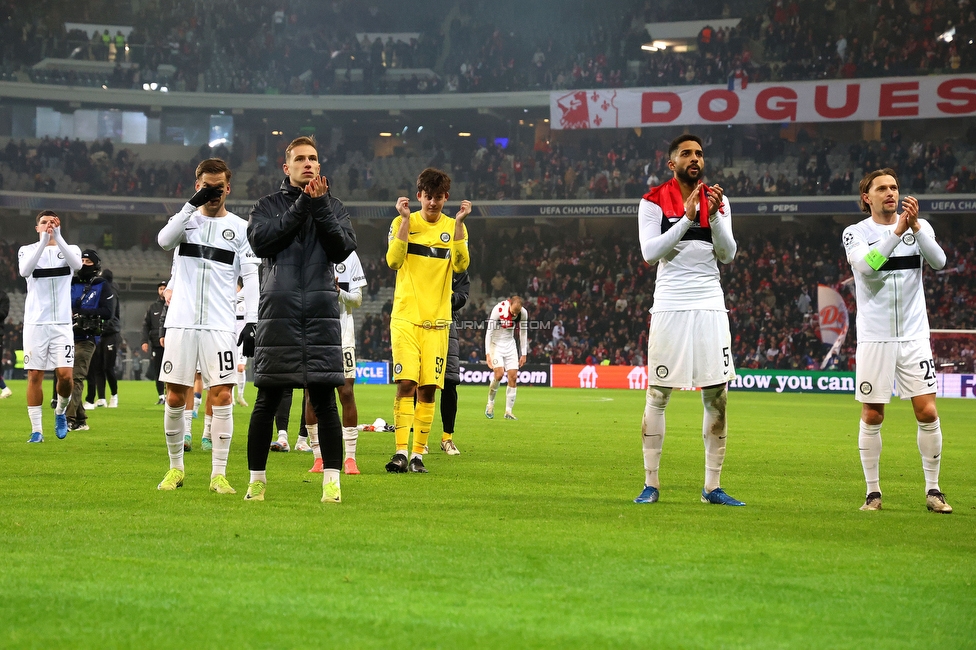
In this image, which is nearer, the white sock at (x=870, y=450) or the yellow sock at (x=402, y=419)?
the white sock at (x=870, y=450)

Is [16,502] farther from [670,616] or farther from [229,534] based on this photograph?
[670,616]

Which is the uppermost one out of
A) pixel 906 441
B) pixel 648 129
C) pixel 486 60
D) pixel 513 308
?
pixel 486 60

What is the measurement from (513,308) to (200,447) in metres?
9.68

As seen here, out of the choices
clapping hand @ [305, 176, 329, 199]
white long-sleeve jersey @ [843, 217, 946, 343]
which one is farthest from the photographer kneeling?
white long-sleeve jersey @ [843, 217, 946, 343]

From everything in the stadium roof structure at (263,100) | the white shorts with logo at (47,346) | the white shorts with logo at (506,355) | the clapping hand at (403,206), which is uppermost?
the stadium roof structure at (263,100)

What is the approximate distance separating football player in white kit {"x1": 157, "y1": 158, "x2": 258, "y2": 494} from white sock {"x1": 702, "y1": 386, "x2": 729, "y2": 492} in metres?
3.43

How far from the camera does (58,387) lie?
1350 cm

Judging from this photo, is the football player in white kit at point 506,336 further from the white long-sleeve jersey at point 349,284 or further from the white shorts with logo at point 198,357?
the white shorts with logo at point 198,357

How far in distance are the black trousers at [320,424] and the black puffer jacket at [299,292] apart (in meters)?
0.13

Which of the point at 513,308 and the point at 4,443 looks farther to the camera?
the point at 513,308

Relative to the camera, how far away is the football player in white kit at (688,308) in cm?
768

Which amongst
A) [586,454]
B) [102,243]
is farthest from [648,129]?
[586,454]

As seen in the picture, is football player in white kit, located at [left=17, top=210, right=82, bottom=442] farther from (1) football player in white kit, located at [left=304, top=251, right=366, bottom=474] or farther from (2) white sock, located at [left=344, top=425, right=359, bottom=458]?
(2) white sock, located at [left=344, top=425, right=359, bottom=458]

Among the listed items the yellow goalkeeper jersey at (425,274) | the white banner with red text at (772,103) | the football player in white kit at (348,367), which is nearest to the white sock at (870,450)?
the yellow goalkeeper jersey at (425,274)
